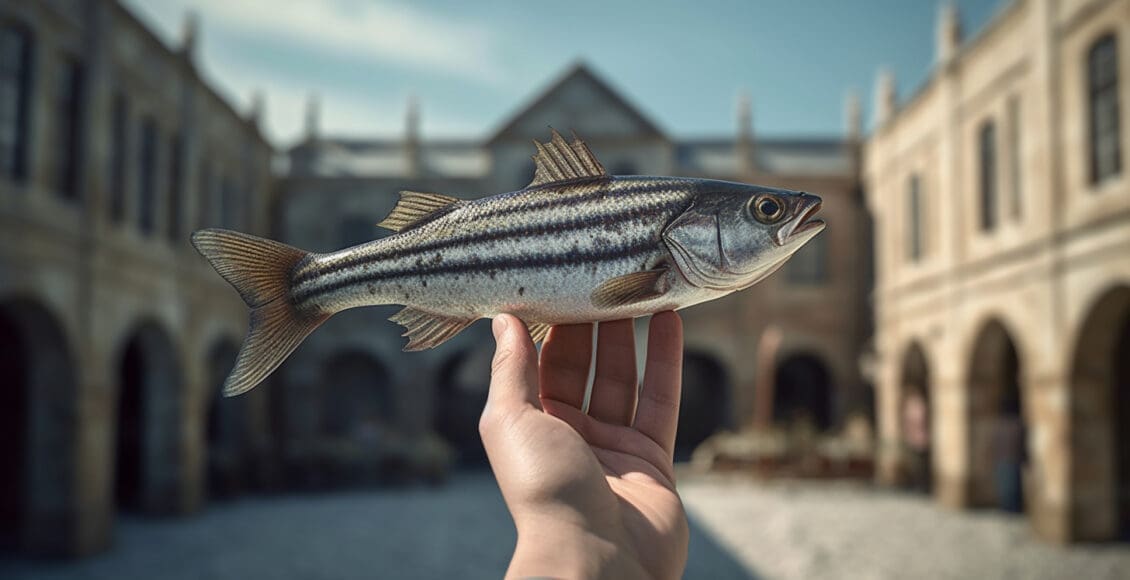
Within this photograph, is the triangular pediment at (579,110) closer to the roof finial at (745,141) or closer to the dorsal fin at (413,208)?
the roof finial at (745,141)

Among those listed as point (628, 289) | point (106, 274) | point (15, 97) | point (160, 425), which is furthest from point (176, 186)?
point (628, 289)

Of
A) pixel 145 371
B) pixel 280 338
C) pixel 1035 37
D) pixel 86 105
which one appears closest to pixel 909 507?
pixel 1035 37

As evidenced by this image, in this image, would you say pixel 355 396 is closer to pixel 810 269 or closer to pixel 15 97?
pixel 810 269

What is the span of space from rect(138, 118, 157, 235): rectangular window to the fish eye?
16.3 m

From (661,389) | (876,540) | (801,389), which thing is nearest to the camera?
(661,389)

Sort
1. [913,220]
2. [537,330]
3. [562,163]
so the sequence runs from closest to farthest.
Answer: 1. [562,163]
2. [537,330]
3. [913,220]

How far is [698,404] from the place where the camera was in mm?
27266

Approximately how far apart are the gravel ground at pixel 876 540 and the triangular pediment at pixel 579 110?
992cm

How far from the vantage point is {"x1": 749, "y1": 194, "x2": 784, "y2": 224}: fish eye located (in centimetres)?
201

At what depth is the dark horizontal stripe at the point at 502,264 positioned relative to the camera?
2.02 meters

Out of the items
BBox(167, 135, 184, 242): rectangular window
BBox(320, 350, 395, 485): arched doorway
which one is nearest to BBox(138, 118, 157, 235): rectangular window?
BBox(167, 135, 184, 242): rectangular window

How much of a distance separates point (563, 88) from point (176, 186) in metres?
10.4

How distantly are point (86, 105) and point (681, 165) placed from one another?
1660 cm

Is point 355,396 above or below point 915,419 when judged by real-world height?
above
